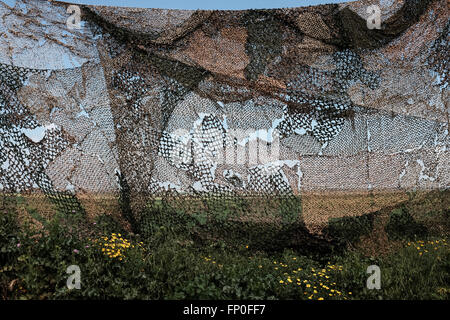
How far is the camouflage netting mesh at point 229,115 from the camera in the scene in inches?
145

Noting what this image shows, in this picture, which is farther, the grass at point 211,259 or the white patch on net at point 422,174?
the white patch on net at point 422,174

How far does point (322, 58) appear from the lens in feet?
12.8

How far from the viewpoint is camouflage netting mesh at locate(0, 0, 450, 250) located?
3.67m

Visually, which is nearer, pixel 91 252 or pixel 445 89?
pixel 91 252

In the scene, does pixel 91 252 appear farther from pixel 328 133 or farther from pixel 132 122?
pixel 328 133

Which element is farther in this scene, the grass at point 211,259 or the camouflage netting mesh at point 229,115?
the camouflage netting mesh at point 229,115

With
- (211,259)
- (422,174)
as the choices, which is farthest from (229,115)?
(422,174)

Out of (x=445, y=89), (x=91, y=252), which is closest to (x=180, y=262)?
(x=91, y=252)

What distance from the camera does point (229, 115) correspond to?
394 cm

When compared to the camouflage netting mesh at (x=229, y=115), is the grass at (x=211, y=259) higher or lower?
lower

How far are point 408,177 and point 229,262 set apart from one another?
2.26m

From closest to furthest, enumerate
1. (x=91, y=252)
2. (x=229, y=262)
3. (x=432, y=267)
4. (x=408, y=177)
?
(x=91, y=252)
(x=432, y=267)
(x=229, y=262)
(x=408, y=177)

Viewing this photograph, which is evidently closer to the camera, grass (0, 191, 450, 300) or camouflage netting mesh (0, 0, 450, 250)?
grass (0, 191, 450, 300)

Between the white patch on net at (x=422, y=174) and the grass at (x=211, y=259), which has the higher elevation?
Answer: the white patch on net at (x=422, y=174)
